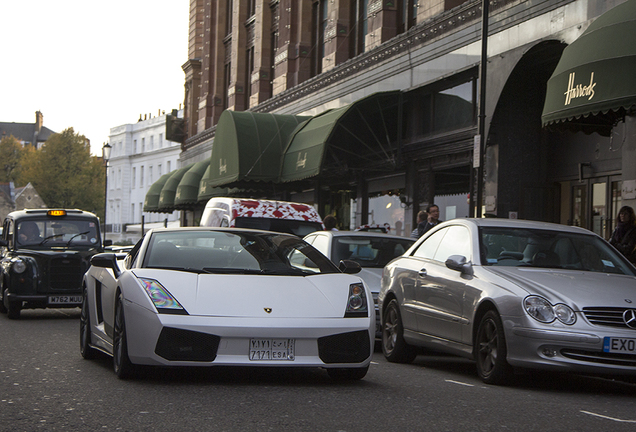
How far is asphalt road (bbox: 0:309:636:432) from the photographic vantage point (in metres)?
5.49

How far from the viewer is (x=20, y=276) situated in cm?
1468

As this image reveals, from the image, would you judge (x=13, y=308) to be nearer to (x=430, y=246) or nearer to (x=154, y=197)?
(x=430, y=246)

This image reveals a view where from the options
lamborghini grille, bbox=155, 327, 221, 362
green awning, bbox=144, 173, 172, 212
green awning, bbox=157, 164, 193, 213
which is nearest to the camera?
lamborghini grille, bbox=155, 327, 221, 362

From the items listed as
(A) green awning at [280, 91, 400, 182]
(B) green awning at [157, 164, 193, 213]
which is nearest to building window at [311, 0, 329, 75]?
(A) green awning at [280, 91, 400, 182]

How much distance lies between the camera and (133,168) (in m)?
94.0

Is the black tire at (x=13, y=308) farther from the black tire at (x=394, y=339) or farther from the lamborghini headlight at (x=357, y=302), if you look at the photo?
the lamborghini headlight at (x=357, y=302)

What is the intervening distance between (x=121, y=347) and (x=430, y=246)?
13.0 feet

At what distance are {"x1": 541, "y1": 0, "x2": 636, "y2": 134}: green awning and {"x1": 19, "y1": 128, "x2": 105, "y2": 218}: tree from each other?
81.3 meters

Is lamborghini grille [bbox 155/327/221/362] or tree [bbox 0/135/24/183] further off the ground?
tree [bbox 0/135/24/183]

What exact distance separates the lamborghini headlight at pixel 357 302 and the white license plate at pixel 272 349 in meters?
0.55

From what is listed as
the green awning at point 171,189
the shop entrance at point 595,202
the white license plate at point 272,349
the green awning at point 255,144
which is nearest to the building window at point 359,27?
the green awning at point 255,144

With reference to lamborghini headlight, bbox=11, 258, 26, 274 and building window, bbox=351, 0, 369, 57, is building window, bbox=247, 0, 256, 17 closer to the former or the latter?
building window, bbox=351, 0, 369, 57

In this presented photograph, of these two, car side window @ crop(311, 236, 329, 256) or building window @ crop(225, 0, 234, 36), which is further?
building window @ crop(225, 0, 234, 36)

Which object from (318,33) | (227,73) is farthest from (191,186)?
(318,33)
